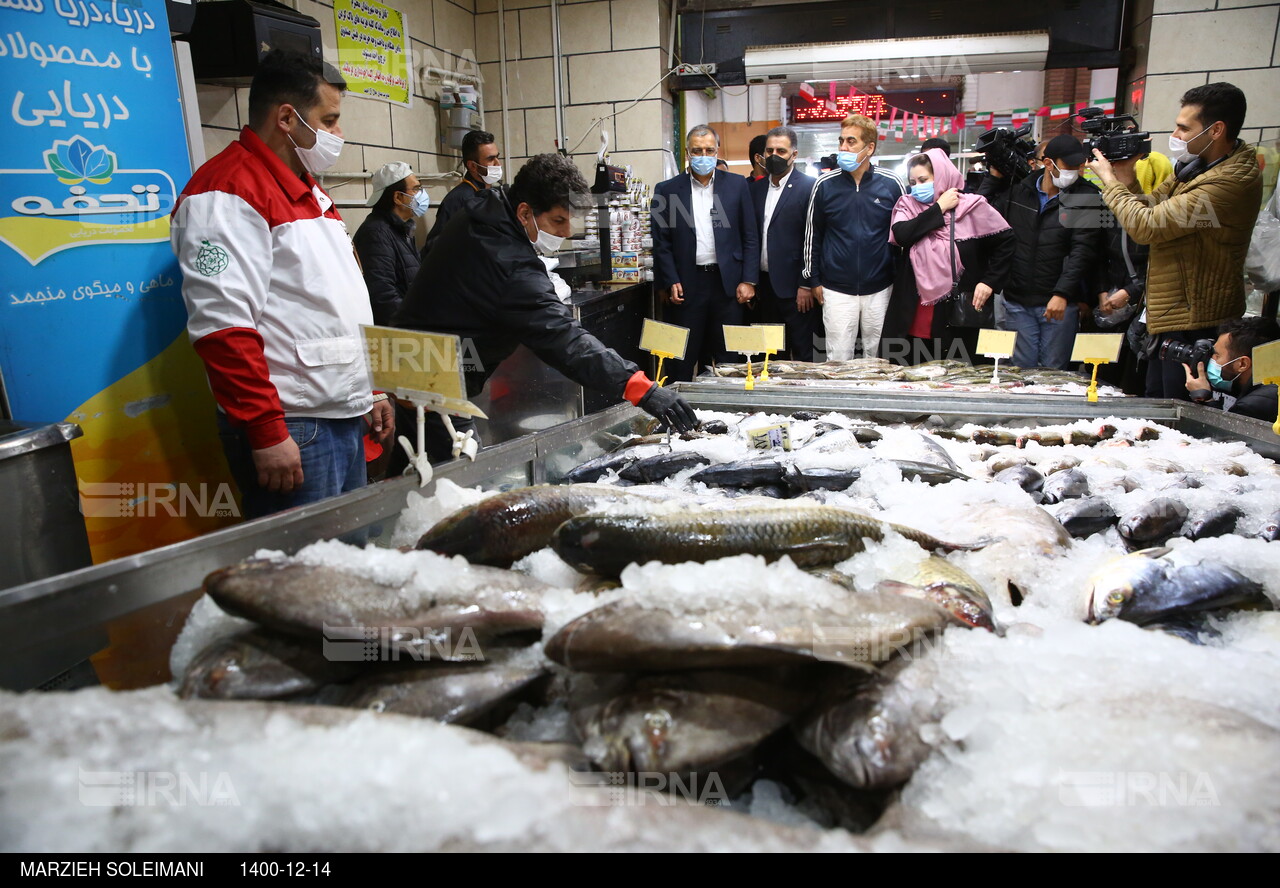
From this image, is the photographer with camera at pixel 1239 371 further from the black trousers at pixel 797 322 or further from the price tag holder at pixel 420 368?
the price tag holder at pixel 420 368

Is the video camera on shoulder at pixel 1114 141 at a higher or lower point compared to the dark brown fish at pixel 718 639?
higher

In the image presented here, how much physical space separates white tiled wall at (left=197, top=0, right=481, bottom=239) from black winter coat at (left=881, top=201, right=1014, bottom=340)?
15.1 feet

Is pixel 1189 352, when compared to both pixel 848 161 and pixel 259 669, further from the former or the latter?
pixel 259 669

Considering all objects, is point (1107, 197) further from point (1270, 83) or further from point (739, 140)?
point (739, 140)

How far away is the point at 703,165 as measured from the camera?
751 cm

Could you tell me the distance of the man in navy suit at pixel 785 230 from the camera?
24.5 ft

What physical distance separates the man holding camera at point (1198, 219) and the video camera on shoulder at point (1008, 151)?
1.59 m

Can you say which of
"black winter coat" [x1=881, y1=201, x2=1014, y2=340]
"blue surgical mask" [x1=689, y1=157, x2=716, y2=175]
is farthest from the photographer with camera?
"blue surgical mask" [x1=689, y1=157, x2=716, y2=175]

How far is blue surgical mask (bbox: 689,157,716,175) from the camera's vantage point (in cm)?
749

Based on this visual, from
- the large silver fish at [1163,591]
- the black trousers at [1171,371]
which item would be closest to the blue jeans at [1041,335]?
the black trousers at [1171,371]

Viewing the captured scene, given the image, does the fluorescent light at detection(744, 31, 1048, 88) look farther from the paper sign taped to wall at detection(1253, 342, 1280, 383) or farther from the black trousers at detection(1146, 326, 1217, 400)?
the paper sign taped to wall at detection(1253, 342, 1280, 383)

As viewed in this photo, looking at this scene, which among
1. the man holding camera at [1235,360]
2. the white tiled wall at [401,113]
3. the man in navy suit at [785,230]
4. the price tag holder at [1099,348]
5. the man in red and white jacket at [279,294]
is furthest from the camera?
the man in navy suit at [785,230]

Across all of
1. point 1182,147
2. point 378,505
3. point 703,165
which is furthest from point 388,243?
point 1182,147
